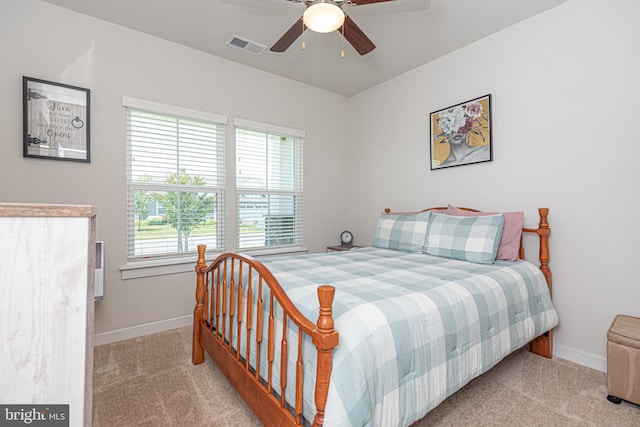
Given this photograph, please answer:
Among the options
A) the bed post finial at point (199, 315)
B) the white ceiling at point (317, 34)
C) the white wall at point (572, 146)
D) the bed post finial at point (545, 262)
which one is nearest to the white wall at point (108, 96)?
the white ceiling at point (317, 34)

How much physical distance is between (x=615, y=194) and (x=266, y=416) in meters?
2.67

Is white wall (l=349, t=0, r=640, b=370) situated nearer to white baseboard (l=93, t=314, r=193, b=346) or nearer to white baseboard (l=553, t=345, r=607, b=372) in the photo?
white baseboard (l=553, t=345, r=607, b=372)

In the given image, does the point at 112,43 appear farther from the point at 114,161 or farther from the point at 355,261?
the point at 355,261

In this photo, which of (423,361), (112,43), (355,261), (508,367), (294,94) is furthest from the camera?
(294,94)

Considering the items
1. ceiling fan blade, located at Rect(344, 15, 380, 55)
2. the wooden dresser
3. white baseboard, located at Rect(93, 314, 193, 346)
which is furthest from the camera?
white baseboard, located at Rect(93, 314, 193, 346)

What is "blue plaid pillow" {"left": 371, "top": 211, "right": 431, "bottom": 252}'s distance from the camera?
2867mm

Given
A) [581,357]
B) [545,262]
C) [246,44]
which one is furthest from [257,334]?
[246,44]

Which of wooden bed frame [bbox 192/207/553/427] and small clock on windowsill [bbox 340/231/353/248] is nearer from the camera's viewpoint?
wooden bed frame [bbox 192/207/553/427]

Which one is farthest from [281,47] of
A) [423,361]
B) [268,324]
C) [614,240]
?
[614,240]

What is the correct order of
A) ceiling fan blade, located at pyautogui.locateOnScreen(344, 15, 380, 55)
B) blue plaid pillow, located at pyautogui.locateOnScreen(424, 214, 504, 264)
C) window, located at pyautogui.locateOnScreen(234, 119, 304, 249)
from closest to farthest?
ceiling fan blade, located at pyautogui.locateOnScreen(344, 15, 380, 55)
blue plaid pillow, located at pyautogui.locateOnScreen(424, 214, 504, 264)
window, located at pyautogui.locateOnScreen(234, 119, 304, 249)

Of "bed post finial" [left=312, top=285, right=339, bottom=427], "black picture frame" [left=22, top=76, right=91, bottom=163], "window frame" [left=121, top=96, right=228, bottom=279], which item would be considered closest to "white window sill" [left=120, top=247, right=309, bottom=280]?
"window frame" [left=121, top=96, right=228, bottom=279]

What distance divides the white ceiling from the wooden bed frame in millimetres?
1693

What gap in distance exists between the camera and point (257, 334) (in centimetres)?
152

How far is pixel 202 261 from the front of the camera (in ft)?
7.59
